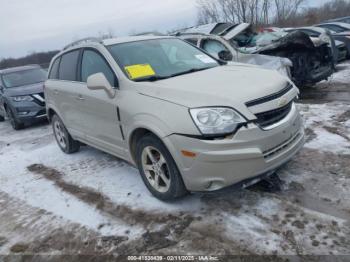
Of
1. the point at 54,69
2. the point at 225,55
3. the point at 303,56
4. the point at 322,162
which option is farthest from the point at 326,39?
the point at 54,69

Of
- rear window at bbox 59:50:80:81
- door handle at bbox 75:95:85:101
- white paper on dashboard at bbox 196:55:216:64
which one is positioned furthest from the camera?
rear window at bbox 59:50:80:81

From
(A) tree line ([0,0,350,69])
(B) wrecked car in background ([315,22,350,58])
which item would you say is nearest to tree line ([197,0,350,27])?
(A) tree line ([0,0,350,69])

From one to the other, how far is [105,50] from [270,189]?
259 centimetres

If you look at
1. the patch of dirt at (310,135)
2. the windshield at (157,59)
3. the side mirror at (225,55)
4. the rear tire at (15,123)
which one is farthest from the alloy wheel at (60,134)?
the patch of dirt at (310,135)

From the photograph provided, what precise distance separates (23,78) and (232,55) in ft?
20.7

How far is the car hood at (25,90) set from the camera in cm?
914

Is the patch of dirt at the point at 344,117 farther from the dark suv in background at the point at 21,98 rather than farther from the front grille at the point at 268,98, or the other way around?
the dark suv in background at the point at 21,98

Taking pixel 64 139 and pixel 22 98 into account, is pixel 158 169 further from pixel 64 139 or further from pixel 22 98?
pixel 22 98

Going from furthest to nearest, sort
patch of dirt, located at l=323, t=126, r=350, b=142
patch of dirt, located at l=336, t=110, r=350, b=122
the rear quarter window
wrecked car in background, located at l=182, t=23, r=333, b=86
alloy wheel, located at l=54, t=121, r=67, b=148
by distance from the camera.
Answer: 1. wrecked car in background, located at l=182, t=23, r=333, b=86
2. alloy wheel, located at l=54, t=121, r=67, b=148
3. the rear quarter window
4. patch of dirt, located at l=336, t=110, r=350, b=122
5. patch of dirt, located at l=323, t=126, r=350, b=142

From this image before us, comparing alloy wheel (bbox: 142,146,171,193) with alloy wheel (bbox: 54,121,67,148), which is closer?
alloy wheel (bbox: 142,146,171,193)

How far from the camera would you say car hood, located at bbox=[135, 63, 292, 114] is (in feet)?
10.3

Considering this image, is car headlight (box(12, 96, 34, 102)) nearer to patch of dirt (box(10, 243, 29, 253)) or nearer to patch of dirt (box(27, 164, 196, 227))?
patch of dirt (box(27, 164, 196, 227))

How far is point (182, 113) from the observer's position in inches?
124

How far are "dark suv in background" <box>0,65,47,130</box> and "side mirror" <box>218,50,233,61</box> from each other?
4908 mm
